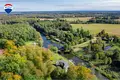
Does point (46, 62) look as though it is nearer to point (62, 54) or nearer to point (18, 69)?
point (18, 69)

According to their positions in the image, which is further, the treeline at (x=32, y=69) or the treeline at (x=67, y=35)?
the treeline at (x=67, y=35)

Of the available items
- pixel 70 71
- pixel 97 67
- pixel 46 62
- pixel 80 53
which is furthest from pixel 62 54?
pixel 70 71

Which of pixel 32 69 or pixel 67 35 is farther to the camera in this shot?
pixel 67 35

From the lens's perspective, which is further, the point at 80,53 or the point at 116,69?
the point at 80,53

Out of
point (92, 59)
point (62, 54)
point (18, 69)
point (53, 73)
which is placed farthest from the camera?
point (62, 54)

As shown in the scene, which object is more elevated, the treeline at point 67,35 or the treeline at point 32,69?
the treeline at point 32,69

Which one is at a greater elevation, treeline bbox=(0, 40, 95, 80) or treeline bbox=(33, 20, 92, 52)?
treeline bbox=(0, 40, 95, 80)

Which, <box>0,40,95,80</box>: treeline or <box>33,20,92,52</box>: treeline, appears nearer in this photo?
<box>0,40,95,80</box>: treeline

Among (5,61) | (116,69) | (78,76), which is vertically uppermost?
(5,61)

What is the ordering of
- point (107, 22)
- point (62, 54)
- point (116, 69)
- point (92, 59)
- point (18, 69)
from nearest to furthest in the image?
1. point (18, 69)
2. point (116, 69)
3. point (92, 59)
4. point (62, 54)
5. point (107, 22)

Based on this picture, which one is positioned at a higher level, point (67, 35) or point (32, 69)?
point (32, 69)

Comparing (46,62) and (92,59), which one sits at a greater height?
(46,62)
